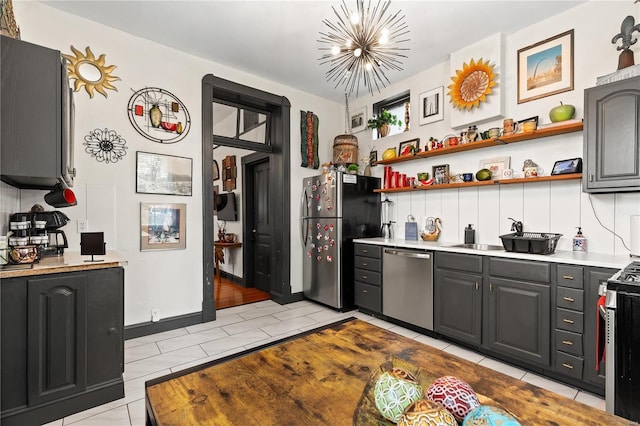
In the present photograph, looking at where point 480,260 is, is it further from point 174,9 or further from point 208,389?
point 174,9

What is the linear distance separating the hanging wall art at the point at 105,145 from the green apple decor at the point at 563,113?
4.20 meters

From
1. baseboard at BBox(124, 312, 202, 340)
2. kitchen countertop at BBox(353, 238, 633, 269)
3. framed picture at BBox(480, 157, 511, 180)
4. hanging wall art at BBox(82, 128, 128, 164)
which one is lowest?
baseboard at BBox(124, 312, 202, 340)

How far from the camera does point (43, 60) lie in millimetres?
1869

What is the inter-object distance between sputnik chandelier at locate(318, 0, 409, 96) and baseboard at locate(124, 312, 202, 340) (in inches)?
123

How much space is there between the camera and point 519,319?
2518 millimetres

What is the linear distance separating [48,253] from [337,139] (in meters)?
3.66

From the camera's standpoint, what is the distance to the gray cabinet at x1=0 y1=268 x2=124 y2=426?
68.4 inches

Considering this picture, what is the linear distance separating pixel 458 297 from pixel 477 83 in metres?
2.32

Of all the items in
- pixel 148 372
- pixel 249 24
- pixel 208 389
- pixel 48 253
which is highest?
pixel 249 24

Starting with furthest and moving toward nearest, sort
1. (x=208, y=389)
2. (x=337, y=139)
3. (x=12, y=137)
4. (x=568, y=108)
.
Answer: (x=337, y=139), (x=568, y=108), (x=12, y=137), (x=208, y=389)

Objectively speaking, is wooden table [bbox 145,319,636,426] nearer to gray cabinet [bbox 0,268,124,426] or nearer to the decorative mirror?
gray cabinet [bbox 0,268,124,426]

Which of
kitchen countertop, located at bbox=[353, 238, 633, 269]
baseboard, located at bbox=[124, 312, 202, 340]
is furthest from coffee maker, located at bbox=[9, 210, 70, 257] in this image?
kitchen countertop, located at bbox=[353, 238, 633, 269]

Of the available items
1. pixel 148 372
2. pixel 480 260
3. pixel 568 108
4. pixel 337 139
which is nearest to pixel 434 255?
pixel 480 260

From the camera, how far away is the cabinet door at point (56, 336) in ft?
5.88
